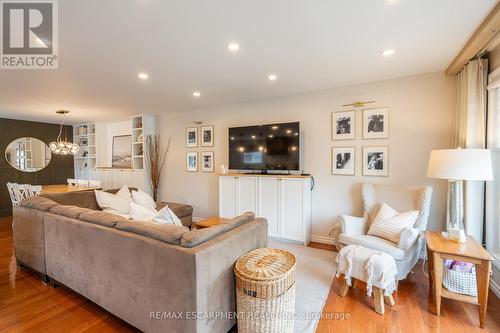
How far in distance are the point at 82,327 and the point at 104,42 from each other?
246cm

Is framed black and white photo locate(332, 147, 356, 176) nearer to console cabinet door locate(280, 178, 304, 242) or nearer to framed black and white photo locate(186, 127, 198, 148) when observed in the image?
console cabinet door locate(280, 178, 304, 242)

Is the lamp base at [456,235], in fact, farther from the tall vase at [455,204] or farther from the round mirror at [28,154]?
the round mirror at [28,154]

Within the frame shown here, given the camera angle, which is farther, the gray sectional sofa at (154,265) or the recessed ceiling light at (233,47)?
the recessed ceiling light at (233,47)

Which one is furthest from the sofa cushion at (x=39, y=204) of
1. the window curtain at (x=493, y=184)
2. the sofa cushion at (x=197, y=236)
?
the window curtain at (x=493, y=184)

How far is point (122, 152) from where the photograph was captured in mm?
6125

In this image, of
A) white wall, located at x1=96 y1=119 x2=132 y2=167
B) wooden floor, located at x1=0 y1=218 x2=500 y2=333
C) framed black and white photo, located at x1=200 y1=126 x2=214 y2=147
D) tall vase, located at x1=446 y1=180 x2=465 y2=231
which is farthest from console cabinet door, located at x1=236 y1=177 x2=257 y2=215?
white wall, located at x1=96 y1=119 x2=132 y2=167

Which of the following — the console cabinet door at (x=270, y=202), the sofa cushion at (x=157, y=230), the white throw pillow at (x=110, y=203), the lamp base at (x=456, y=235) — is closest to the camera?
the sofa cushion at (x=157, y=230)

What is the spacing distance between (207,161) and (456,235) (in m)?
3.99

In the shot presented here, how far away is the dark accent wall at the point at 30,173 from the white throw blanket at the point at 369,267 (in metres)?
7.67

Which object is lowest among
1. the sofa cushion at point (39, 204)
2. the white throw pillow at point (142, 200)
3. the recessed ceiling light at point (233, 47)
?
the white throw pillow at point (142, 200)

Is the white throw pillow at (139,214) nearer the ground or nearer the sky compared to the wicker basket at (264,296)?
nearer the sky

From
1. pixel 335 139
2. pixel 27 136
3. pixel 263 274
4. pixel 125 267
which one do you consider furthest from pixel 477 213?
pixel 27 136

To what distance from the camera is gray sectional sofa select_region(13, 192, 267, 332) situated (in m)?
1.43

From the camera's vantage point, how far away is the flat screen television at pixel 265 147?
371 centimetres
